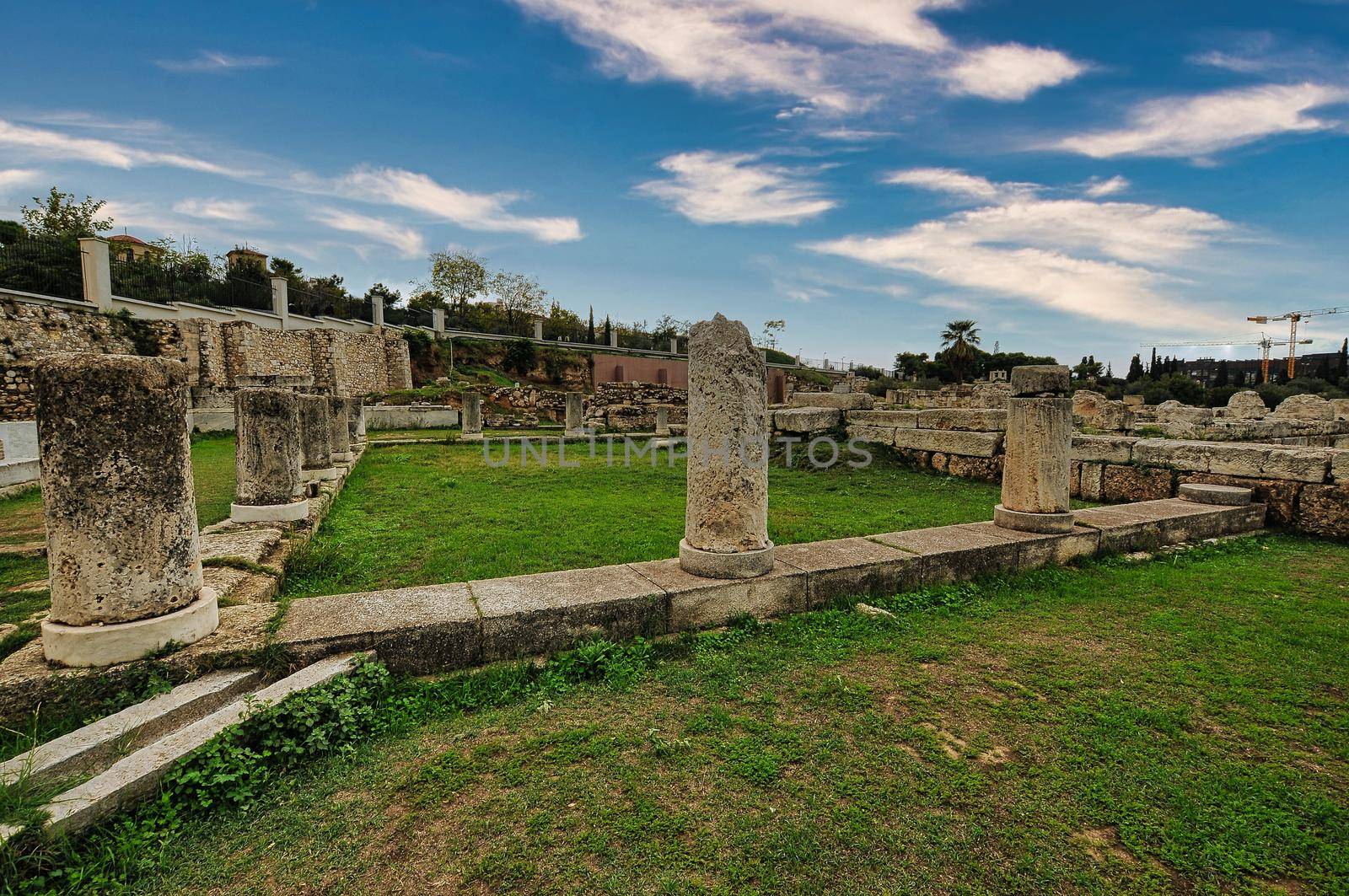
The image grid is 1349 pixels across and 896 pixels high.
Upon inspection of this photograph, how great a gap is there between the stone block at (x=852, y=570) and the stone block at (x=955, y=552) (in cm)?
18

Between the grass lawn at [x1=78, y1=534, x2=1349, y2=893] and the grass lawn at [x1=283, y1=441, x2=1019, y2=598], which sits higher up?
the grass lawn at [x1=283, y1=441, x2=1019, y2=598]

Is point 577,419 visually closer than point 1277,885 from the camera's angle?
No

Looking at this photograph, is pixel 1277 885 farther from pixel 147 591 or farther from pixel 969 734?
pixel 147 591

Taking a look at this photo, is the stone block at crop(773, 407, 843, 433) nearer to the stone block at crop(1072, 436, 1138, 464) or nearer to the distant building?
the stone block at crop(1072, 436, 1138, 464)

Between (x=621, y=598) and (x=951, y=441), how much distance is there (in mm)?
8957

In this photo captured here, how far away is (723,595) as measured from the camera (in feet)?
13.8

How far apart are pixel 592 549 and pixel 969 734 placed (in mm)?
3703

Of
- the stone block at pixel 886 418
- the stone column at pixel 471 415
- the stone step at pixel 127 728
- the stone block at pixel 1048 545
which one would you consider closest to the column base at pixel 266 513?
the stone step at pixel 127 728

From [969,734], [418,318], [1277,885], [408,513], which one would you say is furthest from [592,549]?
[418,318]

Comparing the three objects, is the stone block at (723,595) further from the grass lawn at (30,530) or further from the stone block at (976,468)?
the stone block at (976,468)

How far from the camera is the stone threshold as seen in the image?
3.39 metres

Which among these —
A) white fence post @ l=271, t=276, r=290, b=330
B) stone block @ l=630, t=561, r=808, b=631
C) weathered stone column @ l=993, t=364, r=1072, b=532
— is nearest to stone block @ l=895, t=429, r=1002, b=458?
weathered stone column @ l=993, t=364, r=1072, b=532

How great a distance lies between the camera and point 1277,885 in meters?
2.02

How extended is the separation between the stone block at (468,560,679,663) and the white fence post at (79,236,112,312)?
24.5 metres
